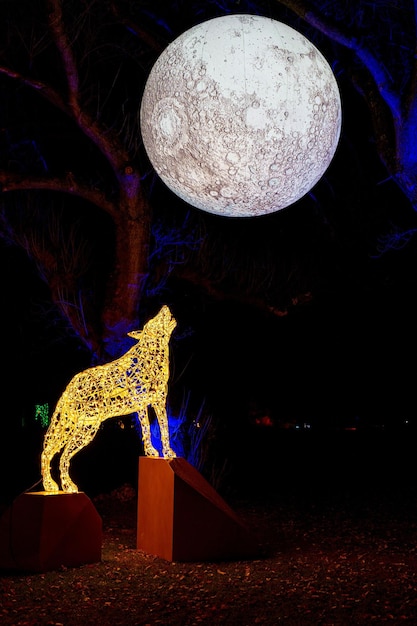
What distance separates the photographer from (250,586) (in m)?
5.62

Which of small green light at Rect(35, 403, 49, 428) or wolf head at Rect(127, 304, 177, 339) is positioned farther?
small green light at Rect(35, 403, 49, 428)

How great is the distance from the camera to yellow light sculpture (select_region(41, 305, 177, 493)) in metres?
6.73

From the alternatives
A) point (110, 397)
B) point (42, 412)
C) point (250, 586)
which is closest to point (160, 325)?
point (110, 397)

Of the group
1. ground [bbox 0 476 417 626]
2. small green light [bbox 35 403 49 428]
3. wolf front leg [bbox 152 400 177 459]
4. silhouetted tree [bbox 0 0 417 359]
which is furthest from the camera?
small green light [bbox 35 403 49 428]

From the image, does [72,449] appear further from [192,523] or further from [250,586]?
[250,586]

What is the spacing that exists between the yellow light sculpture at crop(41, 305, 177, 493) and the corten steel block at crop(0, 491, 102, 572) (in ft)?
1.14

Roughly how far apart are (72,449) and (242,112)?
148 inches

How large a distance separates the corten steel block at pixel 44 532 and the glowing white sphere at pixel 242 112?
3.08 m

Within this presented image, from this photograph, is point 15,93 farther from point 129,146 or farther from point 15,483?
point 15,483

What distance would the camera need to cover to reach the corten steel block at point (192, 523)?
6551 millimetres

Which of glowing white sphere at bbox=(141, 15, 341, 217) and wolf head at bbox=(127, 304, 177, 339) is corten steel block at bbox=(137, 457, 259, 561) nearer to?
wolf head at bbox=(127, 304, 177, 339)

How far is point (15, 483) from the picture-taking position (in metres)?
13.3

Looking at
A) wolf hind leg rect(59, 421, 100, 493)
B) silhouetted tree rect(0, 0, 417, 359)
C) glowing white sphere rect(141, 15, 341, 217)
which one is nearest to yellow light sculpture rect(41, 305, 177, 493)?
wolf hind leg rect(59, 421, 100, 493)

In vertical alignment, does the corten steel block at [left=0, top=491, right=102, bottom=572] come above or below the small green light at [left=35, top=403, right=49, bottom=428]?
below
